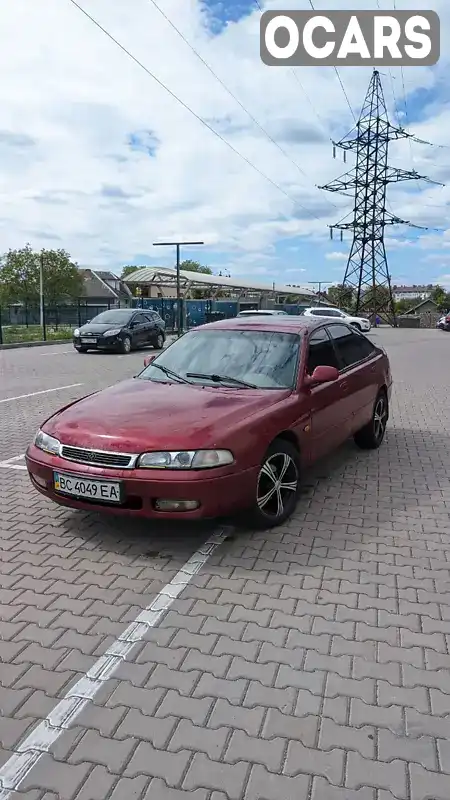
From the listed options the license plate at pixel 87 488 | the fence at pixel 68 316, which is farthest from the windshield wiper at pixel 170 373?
the fence at pixel 68 316

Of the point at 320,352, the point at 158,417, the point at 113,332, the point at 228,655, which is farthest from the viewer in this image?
the point at 113,332

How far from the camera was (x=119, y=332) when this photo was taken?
786 inches

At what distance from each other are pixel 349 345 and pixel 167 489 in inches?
130

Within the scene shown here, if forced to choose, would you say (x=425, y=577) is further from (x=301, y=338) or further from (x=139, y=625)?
(x=301, y=338)

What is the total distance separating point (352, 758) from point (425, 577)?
164cm

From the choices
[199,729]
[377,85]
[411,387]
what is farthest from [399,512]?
[377,85]

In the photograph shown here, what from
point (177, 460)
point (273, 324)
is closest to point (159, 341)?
point (273, 324)

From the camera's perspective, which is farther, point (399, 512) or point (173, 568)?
point (399, 512)

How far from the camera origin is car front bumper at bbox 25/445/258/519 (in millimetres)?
3689

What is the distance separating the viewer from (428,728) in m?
2.39

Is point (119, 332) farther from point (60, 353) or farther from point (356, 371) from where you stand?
point (356, 371)

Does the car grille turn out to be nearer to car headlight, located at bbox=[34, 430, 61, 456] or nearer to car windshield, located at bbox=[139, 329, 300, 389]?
car headlight, located at bbox=[34, 430, 61, 456]

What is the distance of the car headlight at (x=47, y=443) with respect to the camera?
160 inches

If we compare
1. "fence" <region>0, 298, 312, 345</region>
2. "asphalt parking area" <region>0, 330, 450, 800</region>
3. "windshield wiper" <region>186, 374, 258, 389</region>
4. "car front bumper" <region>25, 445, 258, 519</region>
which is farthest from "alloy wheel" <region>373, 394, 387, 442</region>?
"fence" <region>0, 298, 312, 345</region>
